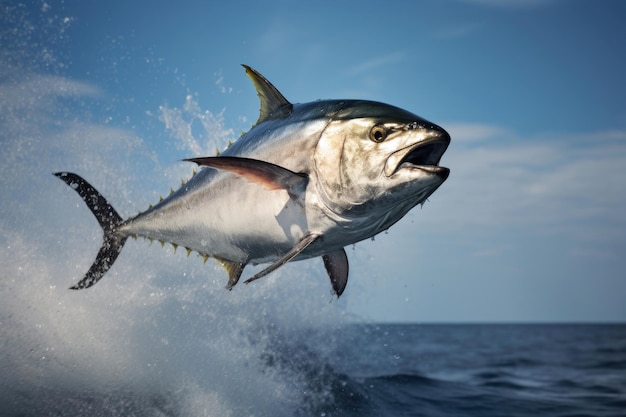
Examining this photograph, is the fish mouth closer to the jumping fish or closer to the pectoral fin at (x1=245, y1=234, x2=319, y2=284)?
the jumping fish

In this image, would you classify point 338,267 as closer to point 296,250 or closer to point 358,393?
point 296,250

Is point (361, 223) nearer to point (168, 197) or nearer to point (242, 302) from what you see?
point (168, 197)

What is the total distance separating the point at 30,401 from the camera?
18.9ft

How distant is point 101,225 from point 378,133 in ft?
10.0

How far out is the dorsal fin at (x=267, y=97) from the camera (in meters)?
3.29

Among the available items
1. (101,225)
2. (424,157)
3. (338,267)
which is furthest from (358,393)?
(424,157)

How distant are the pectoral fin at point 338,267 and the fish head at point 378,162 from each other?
85 cm

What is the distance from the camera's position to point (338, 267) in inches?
133

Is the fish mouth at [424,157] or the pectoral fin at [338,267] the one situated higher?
the fish mouth at [424,157]

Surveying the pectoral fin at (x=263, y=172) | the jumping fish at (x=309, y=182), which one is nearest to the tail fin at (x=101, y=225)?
the jumping fish at (x=309, y=182)

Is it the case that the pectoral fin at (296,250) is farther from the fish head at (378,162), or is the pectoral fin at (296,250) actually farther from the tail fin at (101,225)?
the tail fin at (101,225)

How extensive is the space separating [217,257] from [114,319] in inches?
172

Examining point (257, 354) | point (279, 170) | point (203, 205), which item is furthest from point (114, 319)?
point (279, 170)

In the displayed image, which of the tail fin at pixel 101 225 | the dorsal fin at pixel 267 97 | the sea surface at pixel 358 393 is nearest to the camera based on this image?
the dorsal fin at pixel 267 97
